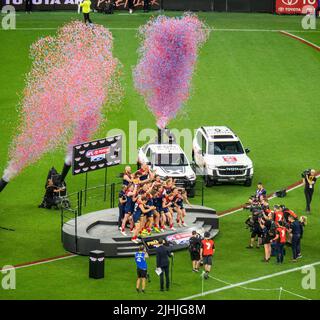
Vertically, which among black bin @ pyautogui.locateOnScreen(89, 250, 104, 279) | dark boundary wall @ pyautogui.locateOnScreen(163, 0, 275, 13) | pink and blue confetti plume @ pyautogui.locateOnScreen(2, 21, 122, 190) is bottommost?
black bin @ pyautogui.locateOnScreen(89, 250, 104, 279)

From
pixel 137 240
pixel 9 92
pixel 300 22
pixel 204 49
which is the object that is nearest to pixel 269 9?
pixel 300 22

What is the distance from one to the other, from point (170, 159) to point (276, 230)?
33.0 ft

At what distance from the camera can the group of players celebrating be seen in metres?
45.8

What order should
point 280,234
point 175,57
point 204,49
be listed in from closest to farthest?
1. point 280,234
2. point 175,57
3. point 204,49

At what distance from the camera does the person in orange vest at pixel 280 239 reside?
Result: 145ft

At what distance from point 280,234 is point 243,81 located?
2857cm

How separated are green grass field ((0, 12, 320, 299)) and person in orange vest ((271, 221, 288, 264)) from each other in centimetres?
40

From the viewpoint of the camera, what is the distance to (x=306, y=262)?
44656 millimetres

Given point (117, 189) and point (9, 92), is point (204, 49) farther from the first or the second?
point (117, 189)

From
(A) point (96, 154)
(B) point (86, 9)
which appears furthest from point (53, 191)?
(B) point (86, 9)

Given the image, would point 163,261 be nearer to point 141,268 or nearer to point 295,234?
point 141,268

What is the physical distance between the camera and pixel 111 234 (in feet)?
151

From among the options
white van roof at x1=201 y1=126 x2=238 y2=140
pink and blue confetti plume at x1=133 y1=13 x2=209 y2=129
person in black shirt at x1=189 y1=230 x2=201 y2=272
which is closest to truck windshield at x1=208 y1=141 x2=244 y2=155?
white van roof at x1=201 y1=126 x2=238 y2=140

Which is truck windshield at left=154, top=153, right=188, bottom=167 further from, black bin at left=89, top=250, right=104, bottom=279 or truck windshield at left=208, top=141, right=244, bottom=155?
black bin at left=89, top=250, right=104, bottom=279
